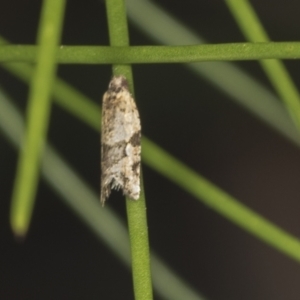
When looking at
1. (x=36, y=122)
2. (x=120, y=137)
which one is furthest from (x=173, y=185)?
(x=36, y=122)

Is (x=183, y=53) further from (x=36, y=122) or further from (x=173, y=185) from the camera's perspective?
(x=173, y=185)

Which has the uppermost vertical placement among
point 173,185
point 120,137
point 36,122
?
point 173,185

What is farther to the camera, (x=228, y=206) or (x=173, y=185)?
(x=173, y=185)

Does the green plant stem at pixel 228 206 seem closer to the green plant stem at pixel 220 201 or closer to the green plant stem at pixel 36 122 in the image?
the green plant stem at pixel 220 201

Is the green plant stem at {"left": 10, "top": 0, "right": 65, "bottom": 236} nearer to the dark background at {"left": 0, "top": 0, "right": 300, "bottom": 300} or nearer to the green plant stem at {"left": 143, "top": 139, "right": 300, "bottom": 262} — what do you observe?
the green plant stem at {"left": 143, "top": 139, "right": 300, "bottom": 262}

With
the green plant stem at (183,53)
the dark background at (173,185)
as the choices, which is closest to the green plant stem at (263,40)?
the green plant stem at (183,53)

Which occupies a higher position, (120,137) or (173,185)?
(173,185)

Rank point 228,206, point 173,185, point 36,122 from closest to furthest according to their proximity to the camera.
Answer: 1. point 36,122
2. point 228,206
3. point 173,185

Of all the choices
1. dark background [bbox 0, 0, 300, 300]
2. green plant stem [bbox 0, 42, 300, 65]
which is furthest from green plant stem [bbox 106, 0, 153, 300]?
dark background [bbox 0, 0, 300, 300]
